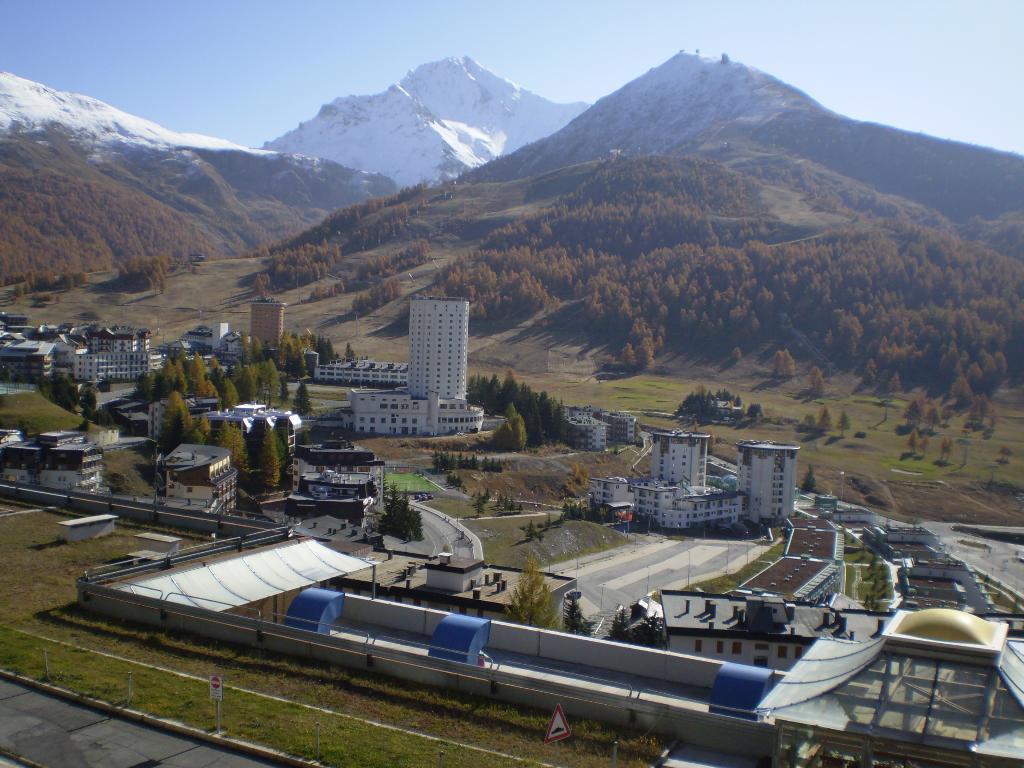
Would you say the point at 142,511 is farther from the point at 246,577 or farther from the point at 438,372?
the point at 438,372

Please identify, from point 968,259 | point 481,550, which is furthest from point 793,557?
point 968,259

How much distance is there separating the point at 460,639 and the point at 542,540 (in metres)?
32.2

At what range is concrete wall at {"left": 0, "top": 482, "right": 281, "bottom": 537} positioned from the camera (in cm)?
1628

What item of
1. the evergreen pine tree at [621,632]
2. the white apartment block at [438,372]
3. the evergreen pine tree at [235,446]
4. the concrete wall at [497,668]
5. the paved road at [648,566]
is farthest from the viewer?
the white apartment block at [438,372]

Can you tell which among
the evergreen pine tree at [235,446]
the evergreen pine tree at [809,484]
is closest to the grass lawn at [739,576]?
the evergreen pine tree at [809,484]

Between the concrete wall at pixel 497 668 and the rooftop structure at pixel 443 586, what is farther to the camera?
the rooftop structure at pixel 443 586

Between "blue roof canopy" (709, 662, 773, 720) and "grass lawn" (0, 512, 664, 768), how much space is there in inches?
40.0

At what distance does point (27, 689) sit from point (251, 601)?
2960 millimetres

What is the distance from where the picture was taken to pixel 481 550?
124ft

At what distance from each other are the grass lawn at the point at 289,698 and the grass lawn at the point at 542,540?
27.1 metres

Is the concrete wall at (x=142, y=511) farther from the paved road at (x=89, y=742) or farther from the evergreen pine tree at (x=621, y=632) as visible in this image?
the evergreen pine tree at (x=621, y=632)

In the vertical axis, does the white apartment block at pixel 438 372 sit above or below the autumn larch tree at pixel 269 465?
above

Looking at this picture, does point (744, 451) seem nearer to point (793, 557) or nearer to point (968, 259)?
point (793, 557)

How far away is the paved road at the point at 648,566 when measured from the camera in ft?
117
